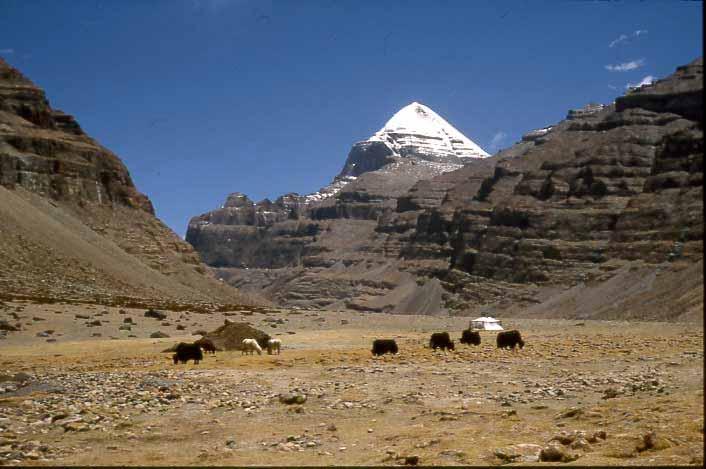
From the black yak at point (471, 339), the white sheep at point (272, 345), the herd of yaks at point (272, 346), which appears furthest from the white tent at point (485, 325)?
the white sheep at point (272, 345)

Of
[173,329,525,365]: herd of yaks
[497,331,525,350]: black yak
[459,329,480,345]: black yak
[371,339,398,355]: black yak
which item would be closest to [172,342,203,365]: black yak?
[173,329,525,365]: herd of yaks

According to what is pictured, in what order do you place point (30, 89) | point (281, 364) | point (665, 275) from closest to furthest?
point (281, 364) < point (665, 275) < point (30, 89)

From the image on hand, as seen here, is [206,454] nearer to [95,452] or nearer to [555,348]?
[95,452]

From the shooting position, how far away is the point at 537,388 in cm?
1908

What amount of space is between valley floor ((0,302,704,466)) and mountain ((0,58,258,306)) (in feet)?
149

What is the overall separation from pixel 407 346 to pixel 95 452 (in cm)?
2373

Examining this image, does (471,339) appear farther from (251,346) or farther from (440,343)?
(251,346)

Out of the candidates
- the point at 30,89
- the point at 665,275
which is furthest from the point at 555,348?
the point at 30,89

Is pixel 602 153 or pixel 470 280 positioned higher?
pixel 602 153

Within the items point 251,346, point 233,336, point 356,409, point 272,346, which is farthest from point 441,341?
point 356,409

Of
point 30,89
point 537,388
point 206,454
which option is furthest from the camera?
point 30,89

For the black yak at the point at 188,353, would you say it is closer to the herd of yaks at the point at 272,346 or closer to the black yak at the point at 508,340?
the herd of yaks at the point at 272,346

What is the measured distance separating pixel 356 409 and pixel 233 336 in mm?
15599

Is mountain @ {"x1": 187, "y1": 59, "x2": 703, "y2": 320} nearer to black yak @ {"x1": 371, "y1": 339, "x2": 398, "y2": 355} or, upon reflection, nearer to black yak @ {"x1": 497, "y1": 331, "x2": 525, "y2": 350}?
black yak @ {"x1": 497, "y1": 331, "x2": 525, "y2": 350}
